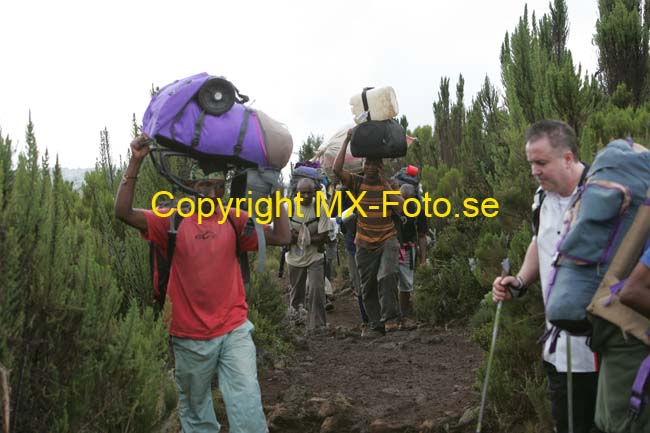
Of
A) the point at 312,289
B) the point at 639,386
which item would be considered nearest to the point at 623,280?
the point at 639,386

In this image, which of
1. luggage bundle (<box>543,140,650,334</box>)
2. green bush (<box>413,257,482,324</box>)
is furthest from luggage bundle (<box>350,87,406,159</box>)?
luggage bundle (<box>543,140,650,334</box>)

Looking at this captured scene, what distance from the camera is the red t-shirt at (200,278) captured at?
15.3 ft

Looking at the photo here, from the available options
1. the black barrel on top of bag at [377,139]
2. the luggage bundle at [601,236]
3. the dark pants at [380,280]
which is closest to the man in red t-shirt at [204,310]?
the luggage bundle at [601,236]

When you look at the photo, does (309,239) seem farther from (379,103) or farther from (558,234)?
(558,234)

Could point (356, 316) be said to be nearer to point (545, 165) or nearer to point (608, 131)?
point (608, 131)

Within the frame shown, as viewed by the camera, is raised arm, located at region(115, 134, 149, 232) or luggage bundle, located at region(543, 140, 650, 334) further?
raised arm, located at region(115, 134, 149, 232)

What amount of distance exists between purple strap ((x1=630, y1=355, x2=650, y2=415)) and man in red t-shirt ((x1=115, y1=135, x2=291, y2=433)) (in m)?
2.21

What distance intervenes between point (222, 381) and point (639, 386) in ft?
8.00

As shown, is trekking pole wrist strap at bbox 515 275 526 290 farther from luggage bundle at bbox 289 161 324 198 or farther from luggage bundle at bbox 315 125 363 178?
luggage bundle at bbox 315 125 363 178

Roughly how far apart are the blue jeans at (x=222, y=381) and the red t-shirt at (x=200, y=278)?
0.07 metres

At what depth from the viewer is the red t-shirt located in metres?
4.68

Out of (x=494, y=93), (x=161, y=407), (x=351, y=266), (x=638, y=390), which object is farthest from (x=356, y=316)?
(x=638, y=390)

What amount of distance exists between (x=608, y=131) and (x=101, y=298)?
372 cm

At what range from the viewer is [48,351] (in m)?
3.31
